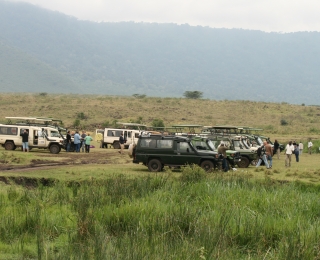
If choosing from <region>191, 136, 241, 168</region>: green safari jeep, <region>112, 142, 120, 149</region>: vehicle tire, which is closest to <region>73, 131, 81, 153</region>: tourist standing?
<region>112, 142, 120, 149</region>: vehicle tire

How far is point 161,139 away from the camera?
25.5 meters

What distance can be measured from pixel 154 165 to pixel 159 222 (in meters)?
13.4

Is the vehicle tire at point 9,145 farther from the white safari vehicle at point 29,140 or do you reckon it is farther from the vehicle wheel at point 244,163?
the vehicle wheel at point 244,163

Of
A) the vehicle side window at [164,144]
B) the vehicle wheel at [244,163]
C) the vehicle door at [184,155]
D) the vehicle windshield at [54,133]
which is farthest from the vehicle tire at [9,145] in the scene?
the vehicle door at [184,155]

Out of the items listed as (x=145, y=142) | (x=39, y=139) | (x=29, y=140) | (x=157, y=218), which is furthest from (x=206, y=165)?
(x=29, y=140)

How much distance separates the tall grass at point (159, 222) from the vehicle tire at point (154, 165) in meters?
7.53

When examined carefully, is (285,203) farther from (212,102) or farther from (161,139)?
(212,102)

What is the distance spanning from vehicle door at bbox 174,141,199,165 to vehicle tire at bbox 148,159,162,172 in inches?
28.9

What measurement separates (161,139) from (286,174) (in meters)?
5.62

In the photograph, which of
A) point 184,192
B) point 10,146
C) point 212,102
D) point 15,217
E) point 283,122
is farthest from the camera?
point 212,102

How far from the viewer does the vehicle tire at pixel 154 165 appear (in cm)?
2531

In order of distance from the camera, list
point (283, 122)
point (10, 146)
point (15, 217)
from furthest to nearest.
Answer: point (283, 122) < point (10, 146) < point (15, 217)

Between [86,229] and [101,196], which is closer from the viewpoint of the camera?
[86,229]

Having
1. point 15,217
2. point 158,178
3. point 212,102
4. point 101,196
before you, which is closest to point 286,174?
point 158,178
